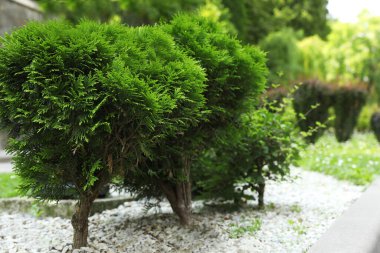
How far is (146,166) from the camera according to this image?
12.9 ft

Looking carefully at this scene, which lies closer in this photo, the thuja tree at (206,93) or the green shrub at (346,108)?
the thuja tree at (206,93)

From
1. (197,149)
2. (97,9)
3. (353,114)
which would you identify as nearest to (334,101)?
(353,114)

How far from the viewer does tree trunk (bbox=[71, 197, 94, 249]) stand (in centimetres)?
313

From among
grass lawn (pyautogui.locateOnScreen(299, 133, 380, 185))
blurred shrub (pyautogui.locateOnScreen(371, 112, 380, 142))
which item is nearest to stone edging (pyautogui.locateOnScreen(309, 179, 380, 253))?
grass lawn (pyautogui.locateOnScreen(299, 133, 380, 185))

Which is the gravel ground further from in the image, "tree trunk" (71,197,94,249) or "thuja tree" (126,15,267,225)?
"thuja tree" (126,15,267,225)

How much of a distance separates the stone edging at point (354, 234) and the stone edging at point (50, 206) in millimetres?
2477

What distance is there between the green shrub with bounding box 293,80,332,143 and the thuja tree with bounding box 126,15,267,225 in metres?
8.00

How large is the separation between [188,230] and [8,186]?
10.3 ft

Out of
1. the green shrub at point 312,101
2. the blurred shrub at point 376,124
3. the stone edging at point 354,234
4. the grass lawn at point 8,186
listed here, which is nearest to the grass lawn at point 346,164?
the green shrub at point 312,101

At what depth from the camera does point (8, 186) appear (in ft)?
19.7

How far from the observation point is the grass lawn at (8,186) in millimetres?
5333

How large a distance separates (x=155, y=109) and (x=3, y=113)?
0.97 m

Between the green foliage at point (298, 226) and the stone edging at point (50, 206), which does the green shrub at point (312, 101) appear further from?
the stone edging at point (50, 206)

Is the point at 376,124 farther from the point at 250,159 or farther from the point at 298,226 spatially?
the point at 298,226
